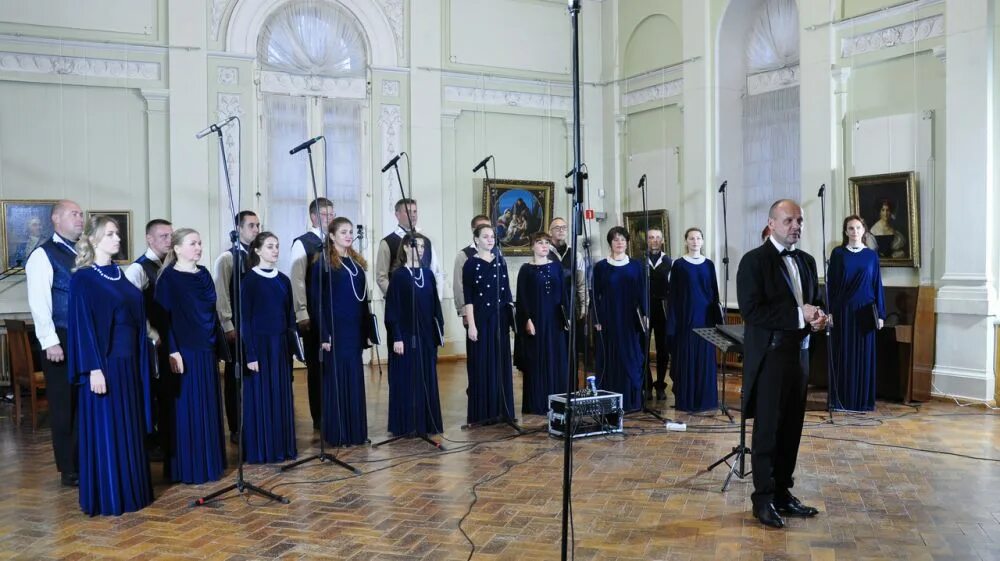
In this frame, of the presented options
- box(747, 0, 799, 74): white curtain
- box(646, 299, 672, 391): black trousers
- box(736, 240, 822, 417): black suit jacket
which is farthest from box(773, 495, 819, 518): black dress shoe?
box(747, 0, 799, 74): white curtain

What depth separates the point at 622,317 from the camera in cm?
746

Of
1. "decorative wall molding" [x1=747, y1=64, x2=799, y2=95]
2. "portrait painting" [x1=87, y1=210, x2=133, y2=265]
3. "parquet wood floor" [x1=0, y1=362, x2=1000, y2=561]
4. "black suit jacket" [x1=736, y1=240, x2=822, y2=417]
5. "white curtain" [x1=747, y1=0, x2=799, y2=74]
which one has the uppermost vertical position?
"white curtain" [x1=747, y1=0, x2=799, y2=74]

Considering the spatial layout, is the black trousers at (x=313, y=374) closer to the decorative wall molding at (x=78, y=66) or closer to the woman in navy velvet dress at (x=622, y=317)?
the woman in navy velvet dress at (x=622, y=317)

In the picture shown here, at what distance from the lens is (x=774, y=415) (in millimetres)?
4363

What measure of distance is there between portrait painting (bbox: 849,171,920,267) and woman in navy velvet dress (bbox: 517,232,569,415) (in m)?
3.66

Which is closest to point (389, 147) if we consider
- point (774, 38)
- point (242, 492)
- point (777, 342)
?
point (774, 38)

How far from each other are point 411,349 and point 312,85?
18.6 feet

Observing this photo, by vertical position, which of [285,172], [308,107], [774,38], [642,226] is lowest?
[642,226]

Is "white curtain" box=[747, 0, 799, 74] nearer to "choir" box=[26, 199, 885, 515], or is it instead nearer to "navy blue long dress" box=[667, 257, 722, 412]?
"choir" box=[26, 199, 885, 515]

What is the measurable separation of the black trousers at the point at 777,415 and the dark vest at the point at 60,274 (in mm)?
4270

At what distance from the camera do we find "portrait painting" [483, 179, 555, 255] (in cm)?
1205

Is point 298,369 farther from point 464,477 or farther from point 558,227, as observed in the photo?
point 464,477

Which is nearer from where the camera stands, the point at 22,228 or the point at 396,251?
the point at 396,251

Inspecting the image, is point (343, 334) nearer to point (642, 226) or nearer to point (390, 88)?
point (390, 88)
